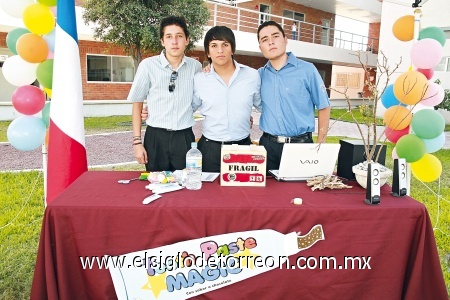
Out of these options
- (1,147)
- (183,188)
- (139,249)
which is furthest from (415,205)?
(1,147)

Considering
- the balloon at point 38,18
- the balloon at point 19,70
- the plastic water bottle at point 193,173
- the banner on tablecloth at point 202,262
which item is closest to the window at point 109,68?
the balloon at point 19,70

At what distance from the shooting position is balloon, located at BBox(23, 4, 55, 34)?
2.70 m

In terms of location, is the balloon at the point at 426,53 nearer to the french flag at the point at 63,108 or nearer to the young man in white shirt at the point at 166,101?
the young man in white shirt at the point at 166,101

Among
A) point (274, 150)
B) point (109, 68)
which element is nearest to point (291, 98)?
point (274, 150)

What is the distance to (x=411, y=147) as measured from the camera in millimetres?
2758

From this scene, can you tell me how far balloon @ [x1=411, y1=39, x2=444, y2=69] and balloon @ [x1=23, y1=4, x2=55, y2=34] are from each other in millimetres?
2650

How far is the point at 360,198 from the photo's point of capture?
210cm

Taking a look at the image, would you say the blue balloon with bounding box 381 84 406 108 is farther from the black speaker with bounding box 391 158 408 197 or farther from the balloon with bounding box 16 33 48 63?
the balloon with bounding box 16 33 48 63

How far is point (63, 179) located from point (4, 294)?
0.79m

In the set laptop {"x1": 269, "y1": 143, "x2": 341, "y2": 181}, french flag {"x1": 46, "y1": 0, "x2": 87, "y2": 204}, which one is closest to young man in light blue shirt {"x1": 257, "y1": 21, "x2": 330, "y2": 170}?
laptop {"x1": 269, "y1": 143, "x2": 341, "y2": 181}

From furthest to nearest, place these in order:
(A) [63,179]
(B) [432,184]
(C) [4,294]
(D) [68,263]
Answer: (B) [432,184]
(A) [63,179]
(C) [4,294]
(D) [68,263]

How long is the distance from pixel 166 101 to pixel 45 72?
0.91 meters

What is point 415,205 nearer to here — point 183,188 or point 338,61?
point 183,188

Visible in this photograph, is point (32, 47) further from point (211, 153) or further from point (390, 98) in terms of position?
point (390, 98)
